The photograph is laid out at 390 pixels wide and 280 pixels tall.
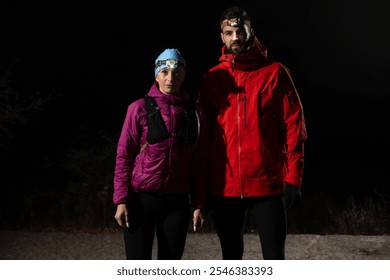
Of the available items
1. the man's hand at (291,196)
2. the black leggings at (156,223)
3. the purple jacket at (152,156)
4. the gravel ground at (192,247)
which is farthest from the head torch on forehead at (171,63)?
the gravel ground at (192,247)

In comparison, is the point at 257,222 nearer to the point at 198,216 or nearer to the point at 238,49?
the point at 198,216

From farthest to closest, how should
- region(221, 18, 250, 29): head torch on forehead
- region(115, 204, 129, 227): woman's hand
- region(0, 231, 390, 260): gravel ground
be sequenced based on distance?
region(0, 231, 390, 260): gravel ground < region(221, 18, 250, 29): head torch on forehead < region(115, 204, 129, 227): woman's hand

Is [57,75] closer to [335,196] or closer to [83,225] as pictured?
[83,225]

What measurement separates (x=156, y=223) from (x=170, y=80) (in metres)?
0.79

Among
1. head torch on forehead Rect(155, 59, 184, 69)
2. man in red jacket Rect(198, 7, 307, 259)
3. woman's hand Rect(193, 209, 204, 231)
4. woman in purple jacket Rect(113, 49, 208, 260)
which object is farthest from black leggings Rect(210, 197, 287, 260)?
head torch on forehead Rect(155, 59, 184, 69)

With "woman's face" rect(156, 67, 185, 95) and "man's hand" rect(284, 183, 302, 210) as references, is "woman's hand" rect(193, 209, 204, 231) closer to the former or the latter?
"man's hand" rect(284, 183, 302, 210)

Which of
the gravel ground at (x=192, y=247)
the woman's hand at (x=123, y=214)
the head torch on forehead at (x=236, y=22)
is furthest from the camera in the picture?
the gravel ground at (x=192, y=247)

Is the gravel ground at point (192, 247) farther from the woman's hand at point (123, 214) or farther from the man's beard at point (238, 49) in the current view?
the man's beard at point (238, 49)

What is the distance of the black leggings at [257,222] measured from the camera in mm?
3531

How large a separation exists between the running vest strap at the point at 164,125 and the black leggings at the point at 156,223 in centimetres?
31

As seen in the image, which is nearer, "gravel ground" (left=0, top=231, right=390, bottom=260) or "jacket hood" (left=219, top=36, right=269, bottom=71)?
"jacket hood" (left=219, top=36, right=269, bottom=71)

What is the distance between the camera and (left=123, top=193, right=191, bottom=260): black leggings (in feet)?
11.3

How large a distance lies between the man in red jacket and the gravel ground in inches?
82.6

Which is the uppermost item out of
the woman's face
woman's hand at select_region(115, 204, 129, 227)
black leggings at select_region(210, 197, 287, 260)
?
the woman's face
